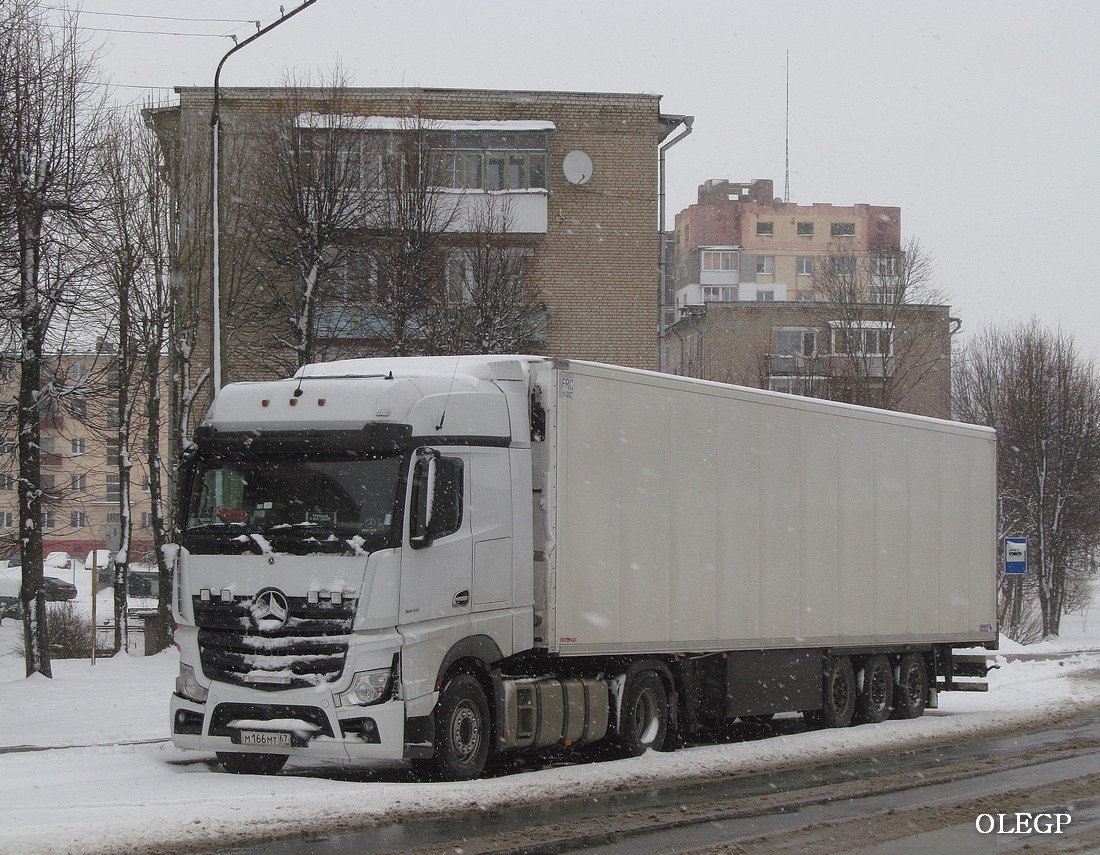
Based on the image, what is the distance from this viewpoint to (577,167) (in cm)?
3719

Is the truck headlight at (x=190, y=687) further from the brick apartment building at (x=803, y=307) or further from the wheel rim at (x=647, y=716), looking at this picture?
the brick apartment building at (x=803, y=307)

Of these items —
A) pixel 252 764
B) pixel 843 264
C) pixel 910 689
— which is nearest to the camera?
pixel 252 764

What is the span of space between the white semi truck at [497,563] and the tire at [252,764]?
0.02 m

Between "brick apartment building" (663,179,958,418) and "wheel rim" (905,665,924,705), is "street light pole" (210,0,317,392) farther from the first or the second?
"brick apartment building" (663,179,958,418)

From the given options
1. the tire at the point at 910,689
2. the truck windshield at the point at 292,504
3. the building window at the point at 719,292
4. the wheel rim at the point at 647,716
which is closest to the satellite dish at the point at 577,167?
the tire at the point at 910,689

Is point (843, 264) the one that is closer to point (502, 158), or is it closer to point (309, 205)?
point (502, 158)

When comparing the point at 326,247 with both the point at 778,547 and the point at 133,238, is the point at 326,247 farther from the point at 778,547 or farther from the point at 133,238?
the point at 778,547

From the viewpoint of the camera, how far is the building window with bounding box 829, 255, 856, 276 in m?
58.5

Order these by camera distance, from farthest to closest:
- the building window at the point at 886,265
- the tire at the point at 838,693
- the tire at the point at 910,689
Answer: the building window at the point at 886,265
the tire at the point at 910,689
the tire at the point at 838,693

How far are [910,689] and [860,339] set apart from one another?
3257 cm

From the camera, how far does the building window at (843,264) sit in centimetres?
5847

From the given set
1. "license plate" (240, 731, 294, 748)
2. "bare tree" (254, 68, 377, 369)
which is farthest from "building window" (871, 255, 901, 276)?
"license plate" (240, 731, 294, 748)

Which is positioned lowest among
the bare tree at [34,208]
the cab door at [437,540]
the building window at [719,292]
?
the cab door at [437,540]

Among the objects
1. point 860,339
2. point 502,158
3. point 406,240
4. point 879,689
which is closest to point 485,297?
point 406,240
